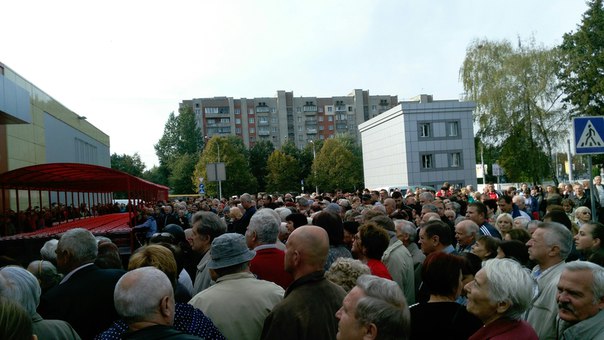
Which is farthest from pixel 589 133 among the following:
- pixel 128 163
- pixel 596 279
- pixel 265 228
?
pixel 128 163

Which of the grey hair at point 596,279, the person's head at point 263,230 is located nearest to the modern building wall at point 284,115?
the person's head at point 263,230

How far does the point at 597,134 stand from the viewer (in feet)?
32.7

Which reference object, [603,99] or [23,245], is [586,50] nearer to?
[603,99]

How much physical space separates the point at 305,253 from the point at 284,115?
129m

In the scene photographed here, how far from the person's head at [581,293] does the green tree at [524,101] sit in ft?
138

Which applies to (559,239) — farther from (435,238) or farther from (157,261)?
(157,261)

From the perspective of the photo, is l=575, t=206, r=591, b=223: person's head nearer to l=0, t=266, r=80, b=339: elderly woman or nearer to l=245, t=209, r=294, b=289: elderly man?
l=245, t=209, r=294, b=289: elderly man

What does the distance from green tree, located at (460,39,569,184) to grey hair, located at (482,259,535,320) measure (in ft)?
139

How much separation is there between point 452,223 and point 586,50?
4237 centimetres

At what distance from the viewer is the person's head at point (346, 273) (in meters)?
4.45

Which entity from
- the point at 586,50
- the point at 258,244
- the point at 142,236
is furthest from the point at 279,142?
the point at 258,244

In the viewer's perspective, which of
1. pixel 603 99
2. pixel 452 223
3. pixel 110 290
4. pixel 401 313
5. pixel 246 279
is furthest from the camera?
pixel 603 99

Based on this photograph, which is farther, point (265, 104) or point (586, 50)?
A: point (265, 104)

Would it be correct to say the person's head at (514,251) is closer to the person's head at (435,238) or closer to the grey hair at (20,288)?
the person's head at (435,238)
